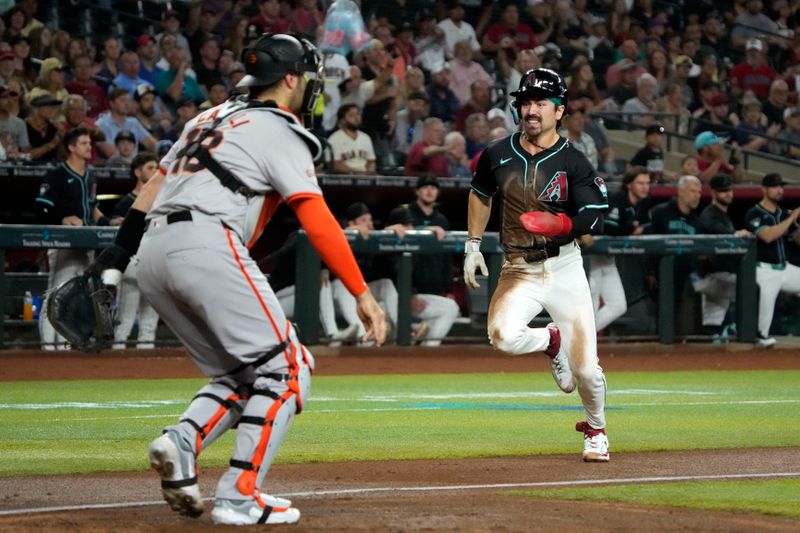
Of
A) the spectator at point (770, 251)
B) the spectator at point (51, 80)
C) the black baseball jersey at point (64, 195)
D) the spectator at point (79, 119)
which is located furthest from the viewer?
the spectator at point (770, 251)

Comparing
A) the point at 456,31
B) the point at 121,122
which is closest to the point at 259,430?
the point at 121,122

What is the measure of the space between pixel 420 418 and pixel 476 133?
29.9ft

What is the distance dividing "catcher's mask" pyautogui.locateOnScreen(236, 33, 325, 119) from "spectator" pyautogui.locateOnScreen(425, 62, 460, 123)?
13.9 m

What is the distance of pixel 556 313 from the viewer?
8.03 meters

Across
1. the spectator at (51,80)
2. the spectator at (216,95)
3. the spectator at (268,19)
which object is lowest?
the spectator at (216,95)

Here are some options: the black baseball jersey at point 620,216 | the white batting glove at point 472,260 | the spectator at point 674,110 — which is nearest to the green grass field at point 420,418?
the white batting glove at point 472,260

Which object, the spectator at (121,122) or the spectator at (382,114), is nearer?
the spectator at (121,122)

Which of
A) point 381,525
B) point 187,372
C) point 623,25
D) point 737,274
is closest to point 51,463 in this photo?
point 381,525

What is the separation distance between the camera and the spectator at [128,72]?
17.0 meters

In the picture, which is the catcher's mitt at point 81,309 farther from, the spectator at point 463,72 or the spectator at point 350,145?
the spectator at point 463,72

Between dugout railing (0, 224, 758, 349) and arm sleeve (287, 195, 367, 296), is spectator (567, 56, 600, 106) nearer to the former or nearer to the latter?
dugout railing (0, 224, 758, 349)

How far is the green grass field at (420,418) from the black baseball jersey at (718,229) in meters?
3.80

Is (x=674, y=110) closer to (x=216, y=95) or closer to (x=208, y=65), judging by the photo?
(x=208, y=65)

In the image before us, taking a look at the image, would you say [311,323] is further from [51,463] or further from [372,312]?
[372,312]
